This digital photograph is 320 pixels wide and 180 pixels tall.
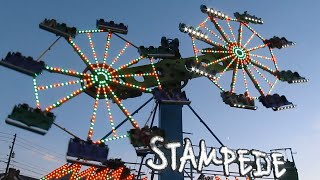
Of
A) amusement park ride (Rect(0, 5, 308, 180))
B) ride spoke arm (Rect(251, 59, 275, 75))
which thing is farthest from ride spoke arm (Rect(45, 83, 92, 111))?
ride spoke arm (Rect(251, 59, 275, 75))

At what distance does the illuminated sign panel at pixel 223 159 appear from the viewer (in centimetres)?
1725

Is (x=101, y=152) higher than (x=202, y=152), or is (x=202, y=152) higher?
(x=202, y=152)

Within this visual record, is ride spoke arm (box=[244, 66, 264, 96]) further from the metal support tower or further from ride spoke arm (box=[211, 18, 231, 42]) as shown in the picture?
the metal support tower

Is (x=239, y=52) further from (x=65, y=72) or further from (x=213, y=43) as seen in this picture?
(x=65, y=72)

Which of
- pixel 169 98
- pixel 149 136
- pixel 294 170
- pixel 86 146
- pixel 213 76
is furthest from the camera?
pixel 294 170

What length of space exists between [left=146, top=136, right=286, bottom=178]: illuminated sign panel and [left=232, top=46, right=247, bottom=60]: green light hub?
503cm

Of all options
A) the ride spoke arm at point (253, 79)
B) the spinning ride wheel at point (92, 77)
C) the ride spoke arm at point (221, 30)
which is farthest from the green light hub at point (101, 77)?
the ride spoke arm at point (253, 79)

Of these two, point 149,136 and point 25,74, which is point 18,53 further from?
point 149,136

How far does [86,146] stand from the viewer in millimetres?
15312

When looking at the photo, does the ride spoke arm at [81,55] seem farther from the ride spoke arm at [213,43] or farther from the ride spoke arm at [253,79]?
the ride spoke arm at [253,79]

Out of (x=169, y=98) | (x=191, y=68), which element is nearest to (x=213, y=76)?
(x=191, y=68)

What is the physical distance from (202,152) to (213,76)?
12.3ft

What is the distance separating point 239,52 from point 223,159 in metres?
6.15

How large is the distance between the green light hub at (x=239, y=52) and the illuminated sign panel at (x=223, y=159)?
16.5 feet
